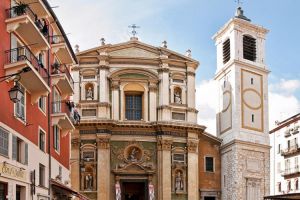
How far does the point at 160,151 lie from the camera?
5406cm

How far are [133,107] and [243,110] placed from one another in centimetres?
926

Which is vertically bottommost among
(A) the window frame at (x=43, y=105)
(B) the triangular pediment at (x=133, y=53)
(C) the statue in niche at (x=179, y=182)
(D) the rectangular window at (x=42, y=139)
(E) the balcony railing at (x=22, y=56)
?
(C) the statue in niche at (x=179, y=182)

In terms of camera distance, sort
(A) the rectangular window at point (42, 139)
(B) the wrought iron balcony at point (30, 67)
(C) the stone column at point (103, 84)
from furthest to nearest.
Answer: (C) the stone column at point (103, 84) < (A) the rectangular window at point (42, 139) < (B) the wrought iron balcony at point (30, 67)

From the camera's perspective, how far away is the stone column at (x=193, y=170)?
177ft

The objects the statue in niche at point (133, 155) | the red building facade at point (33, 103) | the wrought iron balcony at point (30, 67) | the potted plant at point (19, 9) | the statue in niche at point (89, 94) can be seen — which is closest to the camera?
the red building facade at point (33, 103)

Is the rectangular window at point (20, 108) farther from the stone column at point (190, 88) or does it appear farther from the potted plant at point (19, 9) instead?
the stone column at point (190, 88)

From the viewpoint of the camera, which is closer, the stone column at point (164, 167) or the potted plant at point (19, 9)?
the potted plant at point (19, 9)

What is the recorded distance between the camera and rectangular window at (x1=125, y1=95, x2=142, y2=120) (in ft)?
182

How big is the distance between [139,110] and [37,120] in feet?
96.6

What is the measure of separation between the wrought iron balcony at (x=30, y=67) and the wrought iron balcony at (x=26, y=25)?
1.75 ft

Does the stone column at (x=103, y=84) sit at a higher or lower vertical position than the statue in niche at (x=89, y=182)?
higher

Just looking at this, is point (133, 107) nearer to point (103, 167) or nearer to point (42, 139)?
point (103, 167)

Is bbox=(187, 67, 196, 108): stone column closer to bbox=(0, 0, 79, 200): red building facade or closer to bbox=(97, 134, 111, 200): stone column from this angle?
bbox=(97, 134, 111, 200): stone column

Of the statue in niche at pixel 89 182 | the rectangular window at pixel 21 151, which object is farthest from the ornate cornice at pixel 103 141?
the rectangular window at pixel 21 151
